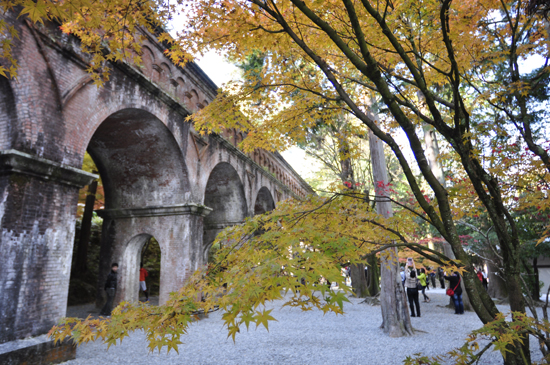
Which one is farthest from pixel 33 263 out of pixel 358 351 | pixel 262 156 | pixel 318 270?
pixel 262 156

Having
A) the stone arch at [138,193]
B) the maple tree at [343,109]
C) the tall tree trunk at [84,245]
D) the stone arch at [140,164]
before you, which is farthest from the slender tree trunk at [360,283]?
the tall tree trunk at [84,245]

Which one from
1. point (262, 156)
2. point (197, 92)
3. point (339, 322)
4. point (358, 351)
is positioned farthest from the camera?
point (262, 156)

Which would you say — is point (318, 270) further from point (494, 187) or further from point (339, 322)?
point (339, 322)

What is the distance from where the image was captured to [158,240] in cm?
1038

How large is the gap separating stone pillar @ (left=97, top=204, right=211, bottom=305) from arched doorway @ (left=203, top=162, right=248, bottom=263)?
4.51 m

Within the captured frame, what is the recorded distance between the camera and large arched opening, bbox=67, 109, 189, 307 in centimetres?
1002

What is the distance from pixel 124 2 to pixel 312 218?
10.5ft

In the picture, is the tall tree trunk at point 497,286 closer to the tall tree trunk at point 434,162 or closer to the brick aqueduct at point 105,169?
the tall tree trunk at point 434,162

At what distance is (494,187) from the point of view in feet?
10.4

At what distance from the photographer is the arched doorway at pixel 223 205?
15156 millimetres

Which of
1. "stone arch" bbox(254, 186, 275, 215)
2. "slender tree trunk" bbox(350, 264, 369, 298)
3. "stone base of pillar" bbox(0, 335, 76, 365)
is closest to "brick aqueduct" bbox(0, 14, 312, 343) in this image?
"stone base of pillar" bbox(0, 335, 76, 365)

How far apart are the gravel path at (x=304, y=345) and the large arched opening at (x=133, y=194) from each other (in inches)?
124

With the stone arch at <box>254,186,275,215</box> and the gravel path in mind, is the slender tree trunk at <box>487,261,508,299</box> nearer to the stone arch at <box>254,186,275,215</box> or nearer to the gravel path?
the gravel path

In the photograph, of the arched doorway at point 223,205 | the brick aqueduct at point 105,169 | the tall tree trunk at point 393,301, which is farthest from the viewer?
the arched doorway at point 223,205
